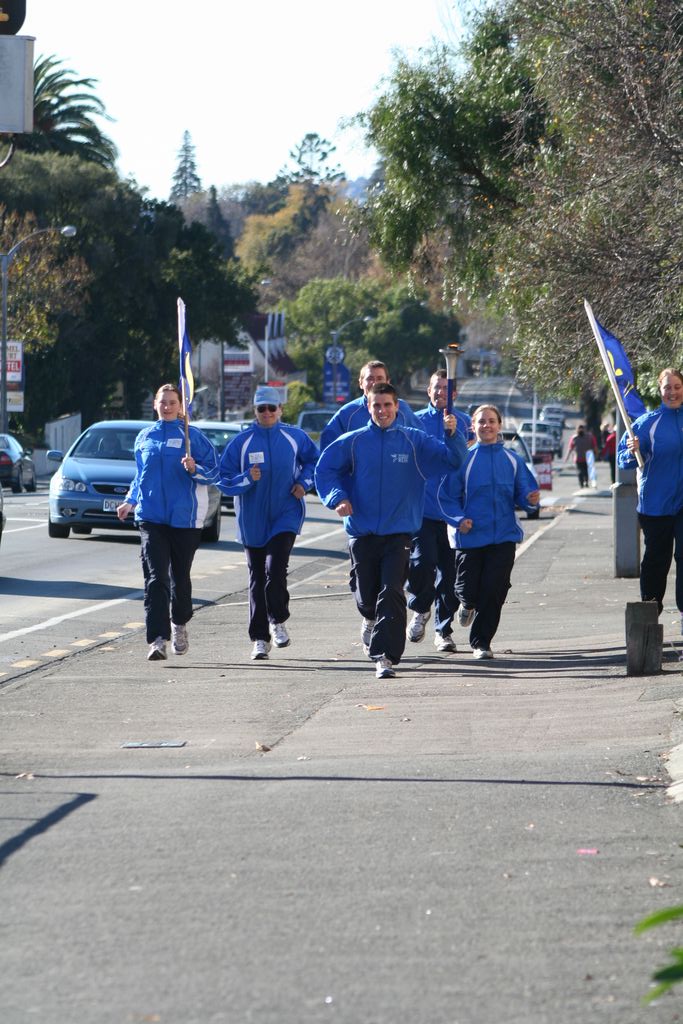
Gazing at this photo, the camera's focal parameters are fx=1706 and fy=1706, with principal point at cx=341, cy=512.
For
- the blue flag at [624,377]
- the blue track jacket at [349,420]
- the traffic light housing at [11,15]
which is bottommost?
the blue track jacket at [349,420]

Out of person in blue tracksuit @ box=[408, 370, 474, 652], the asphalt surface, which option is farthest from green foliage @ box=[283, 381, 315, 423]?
the asphalt surface

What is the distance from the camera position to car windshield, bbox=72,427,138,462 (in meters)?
23.1

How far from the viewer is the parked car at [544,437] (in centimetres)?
7641

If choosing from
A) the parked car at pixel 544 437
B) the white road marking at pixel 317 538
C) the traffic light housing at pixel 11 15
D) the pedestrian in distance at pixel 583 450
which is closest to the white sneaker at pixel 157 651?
the traffic light housing at pixel 11 15

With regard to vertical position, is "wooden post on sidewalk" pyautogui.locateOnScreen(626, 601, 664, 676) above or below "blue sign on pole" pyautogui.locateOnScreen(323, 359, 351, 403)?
below

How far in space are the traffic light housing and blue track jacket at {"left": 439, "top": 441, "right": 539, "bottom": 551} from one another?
410cm

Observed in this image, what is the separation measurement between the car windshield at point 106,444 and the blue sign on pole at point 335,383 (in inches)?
2180

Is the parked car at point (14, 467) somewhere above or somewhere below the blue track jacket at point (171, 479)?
below

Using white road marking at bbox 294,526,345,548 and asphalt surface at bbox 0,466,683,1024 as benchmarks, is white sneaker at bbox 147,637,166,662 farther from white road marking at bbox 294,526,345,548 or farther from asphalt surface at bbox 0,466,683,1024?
white road marking at bbox 294,526,345,548

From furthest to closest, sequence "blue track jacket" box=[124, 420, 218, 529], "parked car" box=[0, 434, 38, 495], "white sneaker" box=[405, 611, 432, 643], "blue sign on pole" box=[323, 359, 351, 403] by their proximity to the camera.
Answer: "blue sign on pole" box=[323, 359, 351, 403] → "parked car" box=[0, 434, 38, 495] → "white sneaker" box=[405, 611, 432, 643] → "blue track jacket" box=[124, 420, 218, 529]

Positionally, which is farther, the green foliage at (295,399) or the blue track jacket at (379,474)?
the green foliage at (295,399)

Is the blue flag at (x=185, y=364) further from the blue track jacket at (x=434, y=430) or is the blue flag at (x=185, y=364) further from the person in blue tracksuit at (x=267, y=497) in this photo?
the blue track jacket at (x=434, y=430)

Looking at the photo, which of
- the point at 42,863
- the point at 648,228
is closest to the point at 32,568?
the point at 648,228

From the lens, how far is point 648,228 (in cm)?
1578
